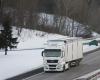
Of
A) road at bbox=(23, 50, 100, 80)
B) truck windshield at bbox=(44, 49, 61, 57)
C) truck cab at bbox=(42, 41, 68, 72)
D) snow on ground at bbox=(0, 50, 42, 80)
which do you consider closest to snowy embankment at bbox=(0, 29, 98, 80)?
snow on ground at bbox=(0, 50, 42, 80)

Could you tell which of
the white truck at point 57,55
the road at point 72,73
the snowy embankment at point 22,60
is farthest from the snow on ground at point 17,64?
the white truck at point 57,55

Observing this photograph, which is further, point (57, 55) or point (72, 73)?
point (57, 55)

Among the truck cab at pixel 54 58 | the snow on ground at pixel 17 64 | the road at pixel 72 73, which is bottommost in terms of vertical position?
the road at pixel 72 73

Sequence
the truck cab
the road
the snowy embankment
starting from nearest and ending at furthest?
1. the road
2. the snowy embankment
3. the truck cab

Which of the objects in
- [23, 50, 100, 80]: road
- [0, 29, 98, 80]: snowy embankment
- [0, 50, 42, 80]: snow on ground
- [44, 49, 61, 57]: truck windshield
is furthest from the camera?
[44, 49, 61, 57]: truck windshield

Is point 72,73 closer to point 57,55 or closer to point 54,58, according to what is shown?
point 54,58

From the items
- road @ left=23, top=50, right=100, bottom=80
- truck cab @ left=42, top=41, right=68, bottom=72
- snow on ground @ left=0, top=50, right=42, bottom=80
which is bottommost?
road @ left=23, top=50, right=100, bottom=80

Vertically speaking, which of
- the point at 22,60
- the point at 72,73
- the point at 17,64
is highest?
the point at 22,60

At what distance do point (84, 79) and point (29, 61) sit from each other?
21.3 m

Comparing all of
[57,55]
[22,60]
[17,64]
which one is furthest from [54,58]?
[22,60]

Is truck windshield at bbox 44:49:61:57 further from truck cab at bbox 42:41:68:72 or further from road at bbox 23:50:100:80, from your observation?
road at bbox 23:50:100:80

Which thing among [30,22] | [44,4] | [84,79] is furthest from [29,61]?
[44,4]

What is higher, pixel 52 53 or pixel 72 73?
pixel 52 53

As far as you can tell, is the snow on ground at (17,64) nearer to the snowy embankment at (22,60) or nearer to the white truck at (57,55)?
the snowy embankment at (22,60)
